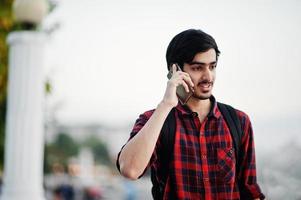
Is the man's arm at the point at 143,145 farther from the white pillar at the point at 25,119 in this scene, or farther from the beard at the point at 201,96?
the white pillar at the point at 25,119

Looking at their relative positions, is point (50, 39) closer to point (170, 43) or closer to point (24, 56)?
point (24, 56)

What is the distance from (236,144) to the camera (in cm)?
171

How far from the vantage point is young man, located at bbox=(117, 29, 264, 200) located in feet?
5.44

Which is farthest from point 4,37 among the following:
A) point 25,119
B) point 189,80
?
point 189,80

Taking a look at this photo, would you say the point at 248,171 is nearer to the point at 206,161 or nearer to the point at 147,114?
the point at 206,161

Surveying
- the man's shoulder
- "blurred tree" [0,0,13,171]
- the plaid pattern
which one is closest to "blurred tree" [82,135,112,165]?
"blurred tree" [0,0,13,171]

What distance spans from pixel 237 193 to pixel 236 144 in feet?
0.55

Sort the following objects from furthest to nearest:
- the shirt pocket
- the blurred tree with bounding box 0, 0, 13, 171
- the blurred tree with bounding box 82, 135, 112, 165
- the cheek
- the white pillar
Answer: the blurred tree with bounding box 82, 135, 112, 165 → the blurred tree with bounding box 0, 0, 13, 171 → the white pillar → the cheek → the shirt pocket

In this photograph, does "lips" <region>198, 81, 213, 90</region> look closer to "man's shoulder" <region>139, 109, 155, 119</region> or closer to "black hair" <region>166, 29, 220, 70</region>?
"black hair" <region>166, 29, 220, 70</region>

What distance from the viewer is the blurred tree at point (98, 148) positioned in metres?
84.3

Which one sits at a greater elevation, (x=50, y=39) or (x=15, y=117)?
(x=50, y=39)

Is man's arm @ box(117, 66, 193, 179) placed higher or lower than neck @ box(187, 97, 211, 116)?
lower

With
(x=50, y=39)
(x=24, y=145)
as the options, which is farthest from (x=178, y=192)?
(x=50, y=39)

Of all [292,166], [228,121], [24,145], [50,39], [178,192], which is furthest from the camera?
[50,39]
